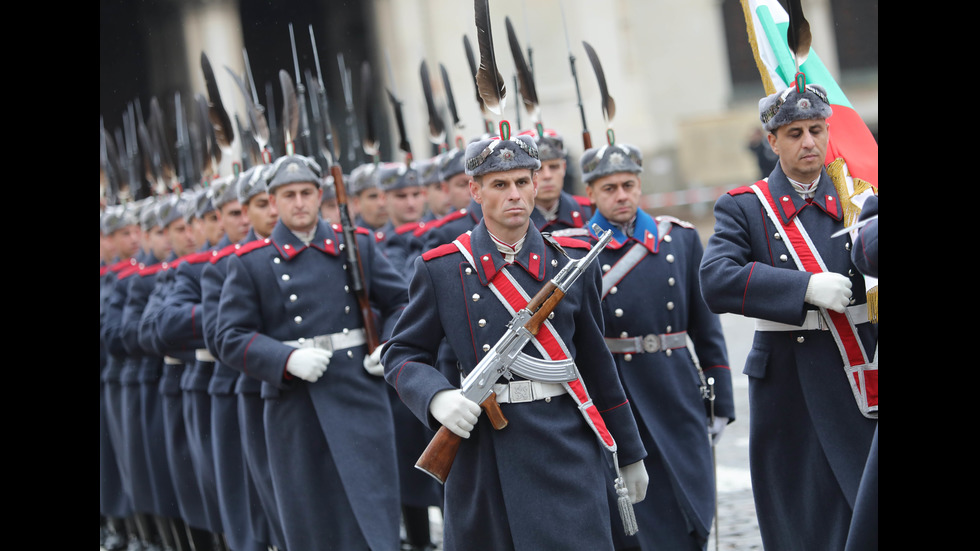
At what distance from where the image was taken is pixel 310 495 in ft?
20.4

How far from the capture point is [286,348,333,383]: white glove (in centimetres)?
604

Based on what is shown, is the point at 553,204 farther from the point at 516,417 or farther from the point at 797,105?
the point at 516,417

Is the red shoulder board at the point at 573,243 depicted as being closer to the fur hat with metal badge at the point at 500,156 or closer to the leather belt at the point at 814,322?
the fur hat with metal badge at the point at 500,156

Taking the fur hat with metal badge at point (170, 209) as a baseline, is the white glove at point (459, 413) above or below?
below

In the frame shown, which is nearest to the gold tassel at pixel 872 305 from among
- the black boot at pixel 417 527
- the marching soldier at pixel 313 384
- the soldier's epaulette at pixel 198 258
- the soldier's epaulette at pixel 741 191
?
the soldier's epaulette at pixel 741 191

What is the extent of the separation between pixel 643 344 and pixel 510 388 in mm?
1511

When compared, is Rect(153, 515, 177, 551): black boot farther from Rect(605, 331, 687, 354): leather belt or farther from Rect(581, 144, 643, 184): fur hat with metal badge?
Rect(581, 144, 643, 184): fur hat with metal badge

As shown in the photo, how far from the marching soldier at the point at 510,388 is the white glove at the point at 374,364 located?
61.1 inches

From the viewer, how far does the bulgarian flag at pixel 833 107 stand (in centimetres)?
489

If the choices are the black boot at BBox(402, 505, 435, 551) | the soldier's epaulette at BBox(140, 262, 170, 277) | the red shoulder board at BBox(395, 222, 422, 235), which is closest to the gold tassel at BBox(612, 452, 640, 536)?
the black boot at BBox(402, 505, 435, 551)

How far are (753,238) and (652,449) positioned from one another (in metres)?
1.26
